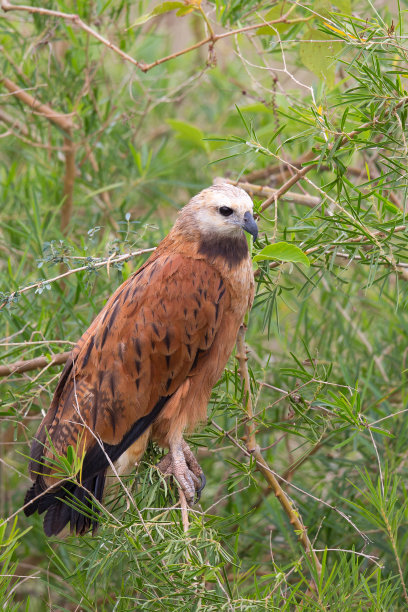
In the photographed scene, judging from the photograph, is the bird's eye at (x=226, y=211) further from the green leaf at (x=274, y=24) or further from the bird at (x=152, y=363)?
the green leaf at (x=274, y=24)

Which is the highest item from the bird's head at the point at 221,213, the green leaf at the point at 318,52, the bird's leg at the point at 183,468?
the green leaf at the point at 318,52

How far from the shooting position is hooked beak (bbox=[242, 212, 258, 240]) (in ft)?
9.16

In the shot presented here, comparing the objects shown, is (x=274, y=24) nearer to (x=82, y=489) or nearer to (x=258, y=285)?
(x=258, y=285)

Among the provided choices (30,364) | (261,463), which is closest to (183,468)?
(261,463)

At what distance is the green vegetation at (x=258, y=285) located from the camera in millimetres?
2389

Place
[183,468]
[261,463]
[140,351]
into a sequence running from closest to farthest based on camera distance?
Answer: [261,463], [183,468], [140,351]

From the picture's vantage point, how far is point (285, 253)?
8.06 feet

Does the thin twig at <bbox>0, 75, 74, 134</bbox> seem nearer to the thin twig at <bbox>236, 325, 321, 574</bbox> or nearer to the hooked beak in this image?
the hooked beak

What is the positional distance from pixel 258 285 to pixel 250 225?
0.35m

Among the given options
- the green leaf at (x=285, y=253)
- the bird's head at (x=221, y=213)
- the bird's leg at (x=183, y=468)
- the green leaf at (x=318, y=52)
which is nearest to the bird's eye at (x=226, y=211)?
the bird's head at (x=221, y=213)

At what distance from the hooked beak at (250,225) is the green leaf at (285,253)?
0.28 m

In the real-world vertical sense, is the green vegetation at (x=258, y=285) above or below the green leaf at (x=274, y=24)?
below

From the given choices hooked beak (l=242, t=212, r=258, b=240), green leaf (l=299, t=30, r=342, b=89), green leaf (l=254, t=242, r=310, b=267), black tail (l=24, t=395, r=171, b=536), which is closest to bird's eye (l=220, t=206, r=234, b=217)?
hooked beak (l=242, t=212, r=258, b=240)

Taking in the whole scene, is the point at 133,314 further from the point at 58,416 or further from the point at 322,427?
the point at 322,427
